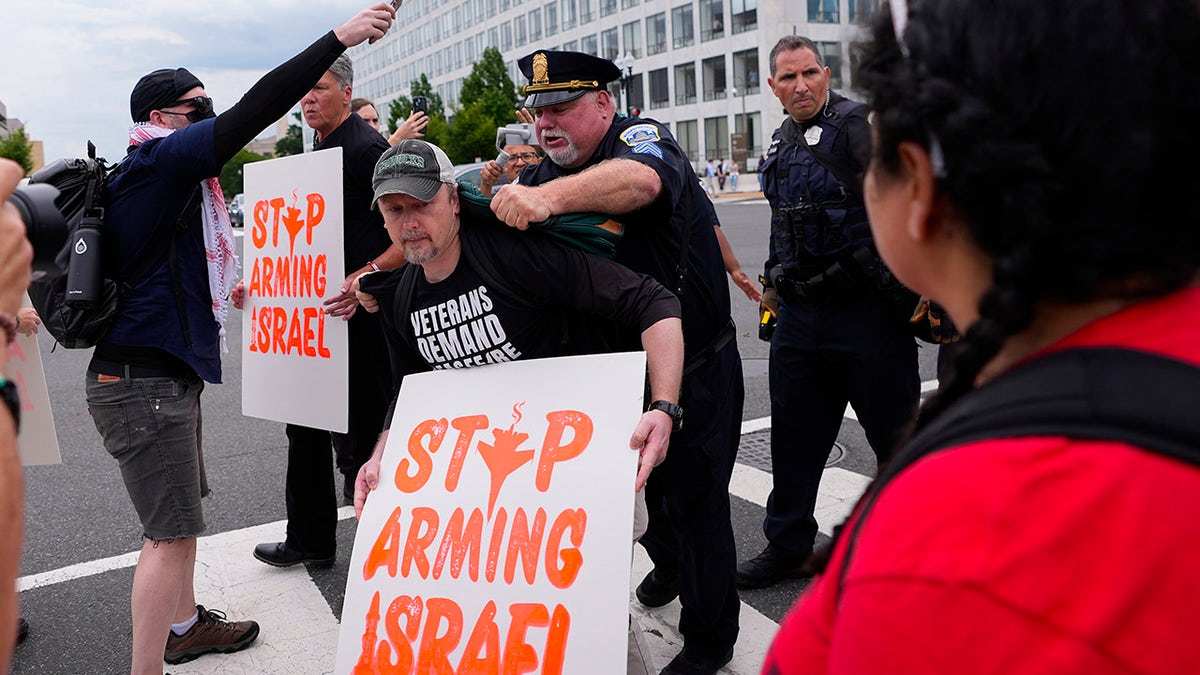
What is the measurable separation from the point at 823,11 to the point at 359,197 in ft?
190

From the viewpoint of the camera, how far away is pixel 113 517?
5184 mm

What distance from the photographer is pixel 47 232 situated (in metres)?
1.81

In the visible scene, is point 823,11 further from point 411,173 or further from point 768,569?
point 411,173

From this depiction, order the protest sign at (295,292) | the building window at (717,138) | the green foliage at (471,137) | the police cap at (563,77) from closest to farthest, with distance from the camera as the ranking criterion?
the police cap at (563,77) → the protest sign at (295,292) → the green foliage at (471,137) → the building window at (717,138)

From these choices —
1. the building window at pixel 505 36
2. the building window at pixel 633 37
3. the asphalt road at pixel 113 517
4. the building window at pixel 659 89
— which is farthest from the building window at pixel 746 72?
the asphalt road at pixel 113 517

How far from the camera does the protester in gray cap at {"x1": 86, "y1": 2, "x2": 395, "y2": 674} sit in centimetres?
303

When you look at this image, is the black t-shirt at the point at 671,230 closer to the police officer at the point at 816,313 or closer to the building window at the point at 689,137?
the police officer at the point at 816,313

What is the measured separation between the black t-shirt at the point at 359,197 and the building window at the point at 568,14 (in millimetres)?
71623

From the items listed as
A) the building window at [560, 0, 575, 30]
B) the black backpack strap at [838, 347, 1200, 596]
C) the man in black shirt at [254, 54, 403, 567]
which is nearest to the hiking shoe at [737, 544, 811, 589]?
the man in black shirt at [254, 54, 403, 567]

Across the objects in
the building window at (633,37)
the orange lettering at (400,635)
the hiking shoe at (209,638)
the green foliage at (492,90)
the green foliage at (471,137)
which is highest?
the building window at (633,37)

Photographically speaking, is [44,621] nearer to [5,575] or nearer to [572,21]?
[5,575]

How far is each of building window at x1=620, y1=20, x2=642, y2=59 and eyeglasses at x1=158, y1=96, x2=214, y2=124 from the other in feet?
211

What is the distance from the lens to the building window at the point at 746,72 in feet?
186

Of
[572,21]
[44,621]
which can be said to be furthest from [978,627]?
[572,21]
